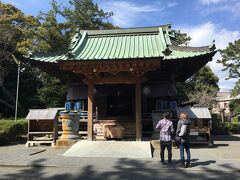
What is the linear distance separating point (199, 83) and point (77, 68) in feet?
123

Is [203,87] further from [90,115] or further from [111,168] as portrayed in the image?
[111,168]

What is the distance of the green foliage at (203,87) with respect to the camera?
146 feet

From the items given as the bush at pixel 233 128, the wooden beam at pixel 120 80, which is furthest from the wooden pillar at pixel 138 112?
the bush at pixel 233 128

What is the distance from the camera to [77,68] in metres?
14.3

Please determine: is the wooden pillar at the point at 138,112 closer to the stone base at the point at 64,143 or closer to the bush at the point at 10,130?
the stone base at the point at 64,143

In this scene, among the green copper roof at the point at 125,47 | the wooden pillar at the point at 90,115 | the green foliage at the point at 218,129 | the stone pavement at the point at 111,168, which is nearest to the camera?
the stone pavement at the point at 111,168

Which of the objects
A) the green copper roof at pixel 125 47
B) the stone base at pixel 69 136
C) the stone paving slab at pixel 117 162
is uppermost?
the green copper roof at pixel 125 47

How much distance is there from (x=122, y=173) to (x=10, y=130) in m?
10.9

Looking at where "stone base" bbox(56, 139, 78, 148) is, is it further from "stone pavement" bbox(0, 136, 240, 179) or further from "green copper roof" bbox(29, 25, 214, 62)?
"green copper roof" bbox(29, 25, 214, 62)

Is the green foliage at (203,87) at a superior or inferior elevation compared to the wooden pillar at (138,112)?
superior

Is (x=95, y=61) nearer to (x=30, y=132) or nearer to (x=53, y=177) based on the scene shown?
(x=30, y=132)

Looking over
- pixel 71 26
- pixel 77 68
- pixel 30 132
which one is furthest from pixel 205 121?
pixel 71 26

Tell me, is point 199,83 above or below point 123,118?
above

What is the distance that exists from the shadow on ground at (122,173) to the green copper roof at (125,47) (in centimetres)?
590
